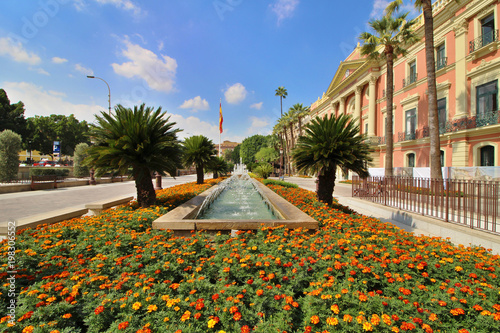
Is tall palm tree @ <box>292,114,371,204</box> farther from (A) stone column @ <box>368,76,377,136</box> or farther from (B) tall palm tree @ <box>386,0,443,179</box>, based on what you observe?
(A) stone column @ <box>368,76,377,136</box>

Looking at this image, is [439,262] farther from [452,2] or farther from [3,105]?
[3,105]

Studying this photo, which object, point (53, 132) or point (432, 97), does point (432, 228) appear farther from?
point (53, 132)

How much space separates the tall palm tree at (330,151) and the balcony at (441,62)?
18451 mm

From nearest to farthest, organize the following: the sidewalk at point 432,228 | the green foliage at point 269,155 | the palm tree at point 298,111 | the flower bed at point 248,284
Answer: the flower bed at point 248,284 → the sidewalk at point 432,228 → the palm tree at point 298,111 → the green foliage at point 269,155

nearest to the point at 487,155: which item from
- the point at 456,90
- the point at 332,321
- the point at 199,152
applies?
the point at 456,90

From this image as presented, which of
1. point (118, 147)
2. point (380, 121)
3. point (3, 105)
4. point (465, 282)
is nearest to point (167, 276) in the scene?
point (465, 282)

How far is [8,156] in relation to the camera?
55.3 feet

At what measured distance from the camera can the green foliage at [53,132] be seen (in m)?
50.4

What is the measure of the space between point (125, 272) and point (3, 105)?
55.3m

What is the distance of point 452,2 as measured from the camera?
54.3ft

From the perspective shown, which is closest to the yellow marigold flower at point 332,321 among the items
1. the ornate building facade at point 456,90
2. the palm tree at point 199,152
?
the palm tree at point 199,152

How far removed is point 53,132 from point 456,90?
74204mm

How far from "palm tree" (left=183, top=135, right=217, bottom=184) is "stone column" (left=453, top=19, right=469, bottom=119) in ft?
62.2

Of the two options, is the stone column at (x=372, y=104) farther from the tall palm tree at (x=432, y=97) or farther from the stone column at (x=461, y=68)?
the tall palm tree at (x=432, y=97)
